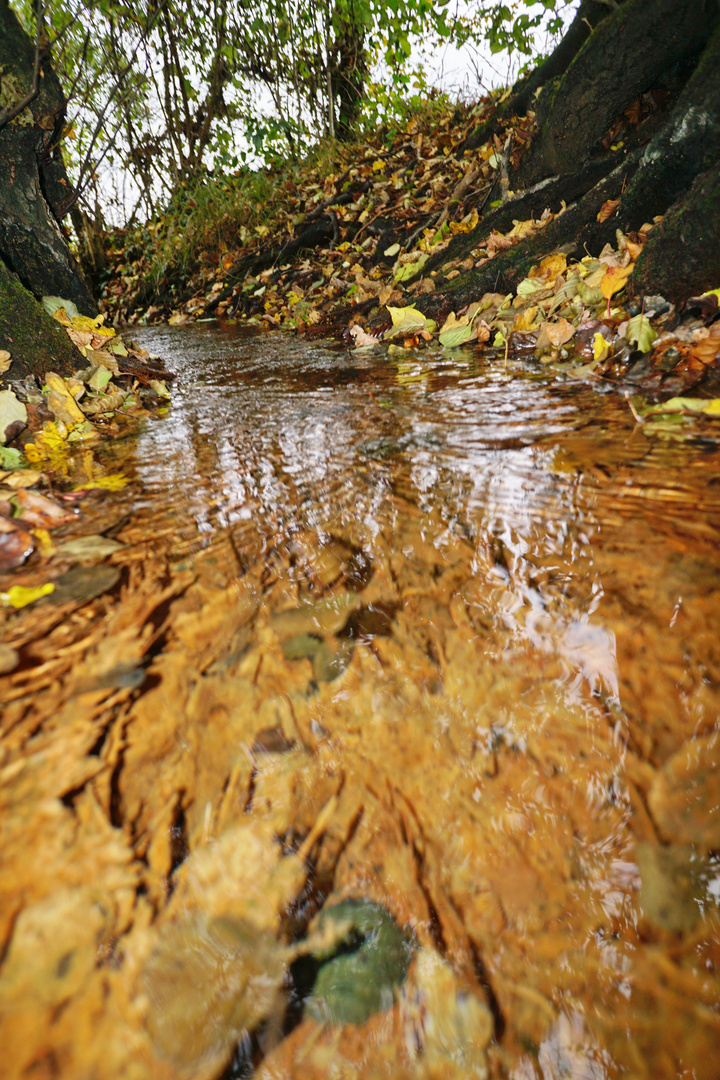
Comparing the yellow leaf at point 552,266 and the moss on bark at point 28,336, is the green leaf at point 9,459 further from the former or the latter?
the yellow leaf at point 552,266

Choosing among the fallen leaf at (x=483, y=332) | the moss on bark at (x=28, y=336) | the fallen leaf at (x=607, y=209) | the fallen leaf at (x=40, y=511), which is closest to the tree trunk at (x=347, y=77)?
the fallen leaf at (x=607, y=209)

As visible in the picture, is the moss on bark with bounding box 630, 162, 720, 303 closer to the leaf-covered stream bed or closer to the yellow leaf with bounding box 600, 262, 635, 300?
the yellow leaf with bounding box 600, 262, 635, 300

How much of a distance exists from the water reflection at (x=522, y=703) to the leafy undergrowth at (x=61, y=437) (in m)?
0.23

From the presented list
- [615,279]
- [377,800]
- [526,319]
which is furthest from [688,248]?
[377,800]

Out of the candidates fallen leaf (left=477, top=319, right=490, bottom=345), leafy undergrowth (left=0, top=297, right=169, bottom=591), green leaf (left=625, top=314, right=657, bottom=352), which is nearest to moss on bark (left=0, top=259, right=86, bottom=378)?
leafy undergrowth (left=0, top=297, right=169, bottom=591)

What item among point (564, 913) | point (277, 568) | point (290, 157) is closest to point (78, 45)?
point (290, 157)

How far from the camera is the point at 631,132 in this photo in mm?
3287

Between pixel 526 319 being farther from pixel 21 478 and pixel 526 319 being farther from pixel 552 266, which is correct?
pixel 21 478

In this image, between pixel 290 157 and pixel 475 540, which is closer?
pixel 475 540

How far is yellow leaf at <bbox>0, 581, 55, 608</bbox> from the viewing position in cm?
91

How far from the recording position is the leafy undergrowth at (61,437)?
3.56ft

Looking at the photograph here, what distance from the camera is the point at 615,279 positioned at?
2.37 meters

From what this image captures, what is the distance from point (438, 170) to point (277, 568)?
6730 mm

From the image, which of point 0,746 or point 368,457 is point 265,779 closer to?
point 0,746
